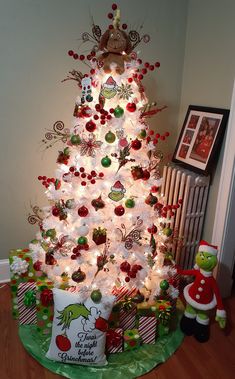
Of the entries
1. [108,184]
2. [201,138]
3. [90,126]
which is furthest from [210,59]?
[108,184]

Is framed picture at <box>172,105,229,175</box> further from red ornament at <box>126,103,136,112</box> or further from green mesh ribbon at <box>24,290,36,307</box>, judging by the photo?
green mesh ribbon at <box>24,290,36,307</box>

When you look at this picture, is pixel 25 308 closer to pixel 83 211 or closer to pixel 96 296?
pixel 96 296

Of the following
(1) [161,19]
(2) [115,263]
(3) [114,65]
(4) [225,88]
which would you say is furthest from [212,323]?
(1) [161,19]

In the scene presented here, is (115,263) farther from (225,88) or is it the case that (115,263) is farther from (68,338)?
(225,88)

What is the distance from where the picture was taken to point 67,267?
1805 millimetres

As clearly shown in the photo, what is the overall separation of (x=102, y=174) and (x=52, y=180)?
0.39 metres

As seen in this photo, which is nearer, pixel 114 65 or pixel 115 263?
pixel 114 65

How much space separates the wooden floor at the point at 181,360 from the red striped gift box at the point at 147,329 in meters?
0.15

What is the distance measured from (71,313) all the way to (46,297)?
0.63ft

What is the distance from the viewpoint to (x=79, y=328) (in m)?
1.59

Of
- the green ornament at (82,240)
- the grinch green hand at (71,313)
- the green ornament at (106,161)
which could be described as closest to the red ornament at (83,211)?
the green ornament at (82,240)

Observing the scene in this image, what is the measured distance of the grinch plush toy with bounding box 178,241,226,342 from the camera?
1.81 m

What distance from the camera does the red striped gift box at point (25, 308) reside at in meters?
1.82

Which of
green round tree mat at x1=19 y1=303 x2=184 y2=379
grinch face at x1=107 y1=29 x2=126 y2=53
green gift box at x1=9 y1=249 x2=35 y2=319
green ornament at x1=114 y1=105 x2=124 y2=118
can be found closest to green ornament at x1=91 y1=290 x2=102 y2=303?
green round tree mat at x1=19 y1=303 x2=184 y2=379
